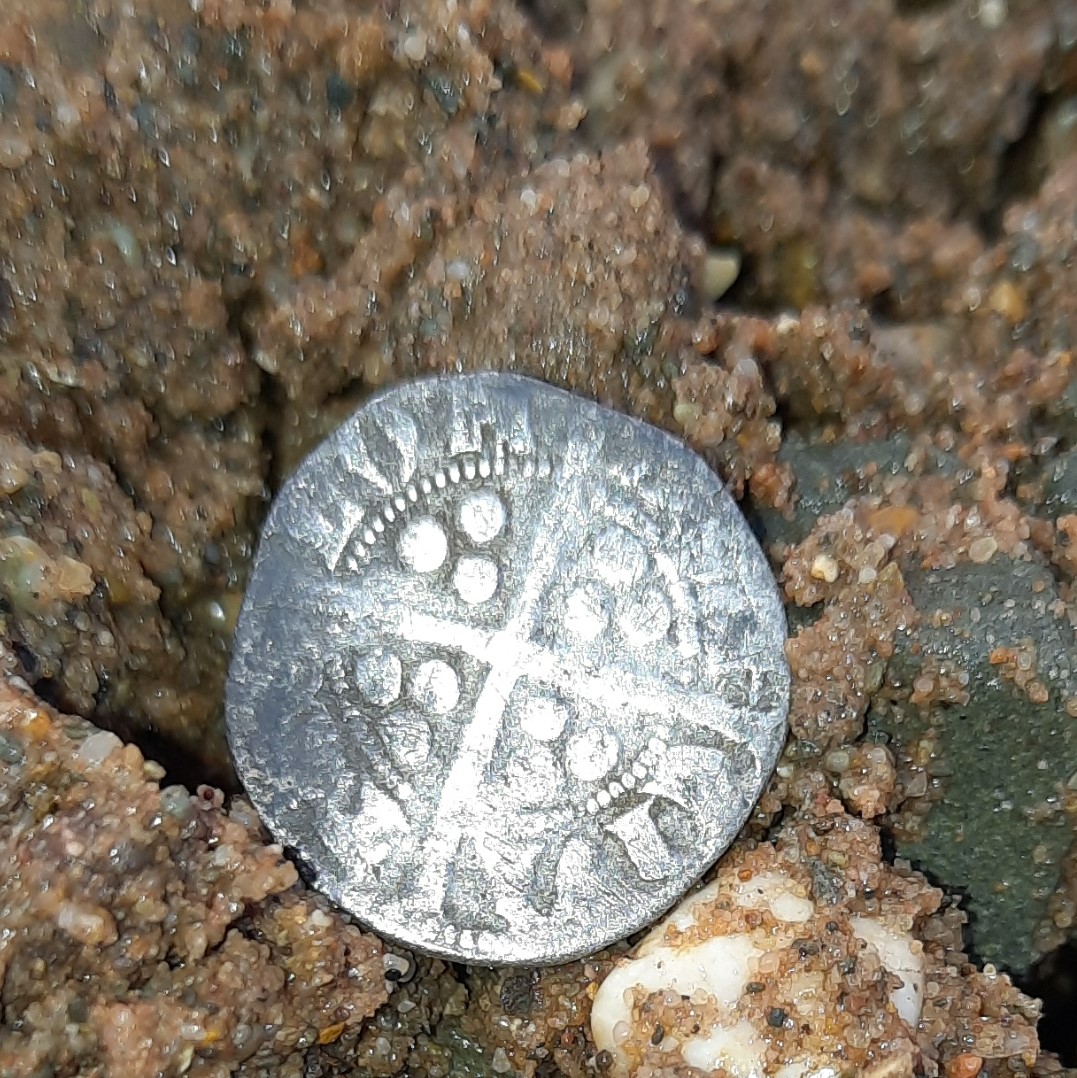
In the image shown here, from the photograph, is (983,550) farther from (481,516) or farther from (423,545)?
(423,545)

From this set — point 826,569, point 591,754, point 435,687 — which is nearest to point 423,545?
point 435,687

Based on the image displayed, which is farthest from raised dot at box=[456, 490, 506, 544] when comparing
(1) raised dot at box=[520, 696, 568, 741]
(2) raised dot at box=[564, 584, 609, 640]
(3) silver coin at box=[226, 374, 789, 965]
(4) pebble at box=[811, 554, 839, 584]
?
(4) pebble at box=[811, 554, 839, 584]

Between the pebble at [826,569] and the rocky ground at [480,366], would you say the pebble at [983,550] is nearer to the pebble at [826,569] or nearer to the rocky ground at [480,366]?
the rocky ground at [480,366]

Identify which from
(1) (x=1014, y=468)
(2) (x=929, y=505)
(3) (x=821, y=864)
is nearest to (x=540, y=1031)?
(3) (x=821, y=864)

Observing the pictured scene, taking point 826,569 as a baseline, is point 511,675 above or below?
below

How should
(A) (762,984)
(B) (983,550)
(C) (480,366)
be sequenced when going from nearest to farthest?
(A) (762,984)
(B) (983,550)
(C) (480,366)

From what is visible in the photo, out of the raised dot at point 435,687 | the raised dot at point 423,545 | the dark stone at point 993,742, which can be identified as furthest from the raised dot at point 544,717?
the dark stone at point 993,742
